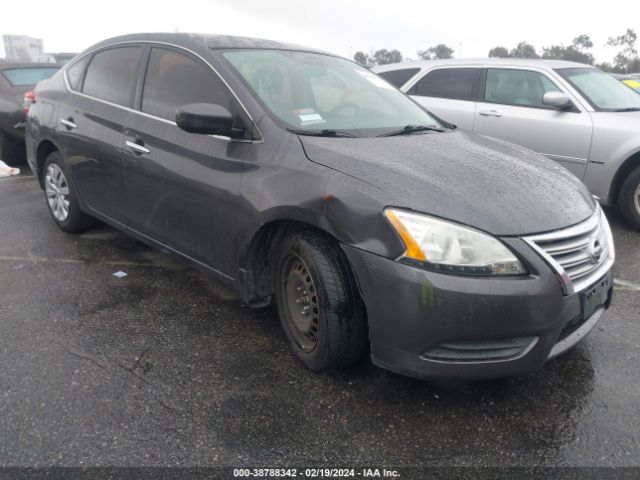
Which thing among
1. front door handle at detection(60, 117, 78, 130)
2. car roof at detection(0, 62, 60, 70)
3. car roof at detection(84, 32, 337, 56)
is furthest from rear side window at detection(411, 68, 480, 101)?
car roof at detection(0, 62, 60, 70)

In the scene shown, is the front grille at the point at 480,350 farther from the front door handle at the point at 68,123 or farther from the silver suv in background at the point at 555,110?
the silver suv in background at the point at 555,110

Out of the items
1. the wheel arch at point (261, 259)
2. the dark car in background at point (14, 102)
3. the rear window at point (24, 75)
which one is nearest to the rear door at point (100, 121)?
the wheel arch at point (261, 259)

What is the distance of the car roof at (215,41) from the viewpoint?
3.20 meters

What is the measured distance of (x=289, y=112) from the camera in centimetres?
282

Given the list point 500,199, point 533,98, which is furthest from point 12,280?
point 533,98

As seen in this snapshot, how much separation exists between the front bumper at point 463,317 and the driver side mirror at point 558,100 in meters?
3.61

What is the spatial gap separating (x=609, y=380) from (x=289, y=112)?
2086 mm

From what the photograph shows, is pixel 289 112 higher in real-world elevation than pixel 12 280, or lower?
higher

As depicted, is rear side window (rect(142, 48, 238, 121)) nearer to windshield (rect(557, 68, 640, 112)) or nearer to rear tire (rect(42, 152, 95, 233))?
rear tire (rect(42, 152, 95, 233))

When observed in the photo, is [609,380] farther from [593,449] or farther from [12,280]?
[12,280]

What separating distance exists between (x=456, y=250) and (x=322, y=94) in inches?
59.2

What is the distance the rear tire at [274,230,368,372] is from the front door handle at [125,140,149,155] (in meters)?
1.22

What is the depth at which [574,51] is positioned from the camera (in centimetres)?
6512

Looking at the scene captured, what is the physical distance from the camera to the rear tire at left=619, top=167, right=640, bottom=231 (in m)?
4.95
